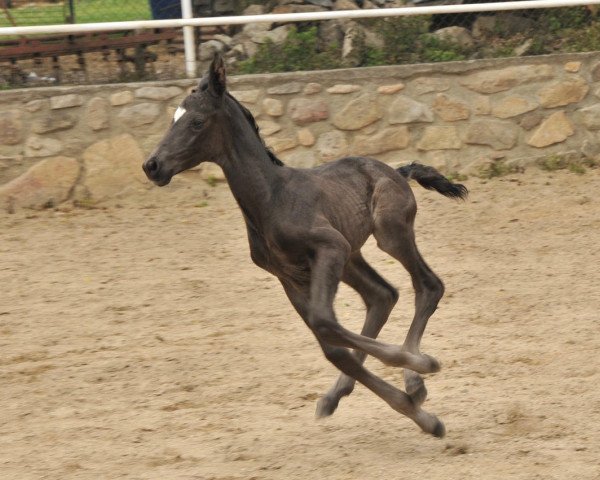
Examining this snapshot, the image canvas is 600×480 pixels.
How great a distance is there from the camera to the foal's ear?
203 inches

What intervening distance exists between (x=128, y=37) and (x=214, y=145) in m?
4.84

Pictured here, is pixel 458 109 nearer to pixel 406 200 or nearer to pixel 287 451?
pixel 406 200

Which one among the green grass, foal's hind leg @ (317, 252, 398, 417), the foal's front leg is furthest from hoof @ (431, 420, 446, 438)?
the green grass

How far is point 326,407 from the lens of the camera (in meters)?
5.44

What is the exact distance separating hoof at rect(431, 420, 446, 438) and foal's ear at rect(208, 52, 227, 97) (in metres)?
1.82

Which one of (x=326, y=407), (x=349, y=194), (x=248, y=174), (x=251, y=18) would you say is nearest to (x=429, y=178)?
(x=349, y=194)

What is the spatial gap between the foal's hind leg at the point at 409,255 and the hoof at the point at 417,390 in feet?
1.02

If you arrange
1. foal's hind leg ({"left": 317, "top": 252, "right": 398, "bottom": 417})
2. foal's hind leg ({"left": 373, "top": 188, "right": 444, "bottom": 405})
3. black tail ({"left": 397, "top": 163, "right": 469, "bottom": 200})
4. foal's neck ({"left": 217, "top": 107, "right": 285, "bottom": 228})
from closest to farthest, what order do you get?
foal's neck ({"left": 217, "top": 107, "right": 285, "bottom": 228}) → foal's hind leg ({"left": 373, "top": 188, "right": 444, "bottom": 405}) → foal's hind leg ({"left": 317, "top": 252, "right": 398, "bottom": 417}) → black tail ({"left": 397, "top": 163, "right": 469, "bottom": 200})

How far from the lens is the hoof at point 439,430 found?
514 cm

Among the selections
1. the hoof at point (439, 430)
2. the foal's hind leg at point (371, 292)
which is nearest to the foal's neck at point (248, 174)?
the foal's hind leg at point (371, 292)

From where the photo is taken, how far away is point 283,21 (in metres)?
9.78

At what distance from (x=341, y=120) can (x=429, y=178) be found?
3573mm

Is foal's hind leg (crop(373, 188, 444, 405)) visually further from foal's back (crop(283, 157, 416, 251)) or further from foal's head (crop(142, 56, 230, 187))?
foal's head (crop(142, 56, 230, 187))

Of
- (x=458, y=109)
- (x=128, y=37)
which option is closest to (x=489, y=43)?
(x=458, y=109)
